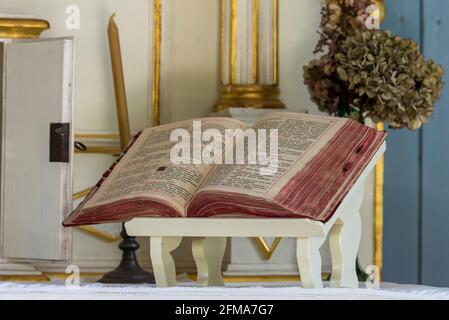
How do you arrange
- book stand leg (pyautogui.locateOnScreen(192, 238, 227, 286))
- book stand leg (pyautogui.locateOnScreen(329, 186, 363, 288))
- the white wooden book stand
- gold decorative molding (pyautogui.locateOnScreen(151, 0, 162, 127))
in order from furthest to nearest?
gold decorative molding (pyautogui.locateOnScreen(151, 0, 162, 127)) → book stand leg (pyautogui.locateOnScreen(192, 238, 227, 286)) → book stand leg (pyautogui.locateOnScreen(329, 186, 363, 288)) → the white wooden book stand

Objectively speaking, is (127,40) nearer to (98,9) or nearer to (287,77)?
(98,9)

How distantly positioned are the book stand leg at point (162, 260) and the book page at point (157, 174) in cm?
9

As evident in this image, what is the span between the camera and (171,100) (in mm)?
3906

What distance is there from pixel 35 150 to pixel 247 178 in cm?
133

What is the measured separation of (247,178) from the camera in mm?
2357

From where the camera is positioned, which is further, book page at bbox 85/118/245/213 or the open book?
book page at bbox 85/118/245/213

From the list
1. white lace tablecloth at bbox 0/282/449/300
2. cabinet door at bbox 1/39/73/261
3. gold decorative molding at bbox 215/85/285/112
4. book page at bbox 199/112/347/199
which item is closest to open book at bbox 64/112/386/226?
book page at bbox 199/112/347/199

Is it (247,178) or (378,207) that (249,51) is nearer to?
(378,207)

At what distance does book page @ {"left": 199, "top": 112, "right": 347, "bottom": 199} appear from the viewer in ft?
7.64

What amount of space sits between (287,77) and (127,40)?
0.55 metres

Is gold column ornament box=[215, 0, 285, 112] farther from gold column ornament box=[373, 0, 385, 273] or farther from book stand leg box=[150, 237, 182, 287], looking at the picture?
book stand leg box=[150, 237, 182, 287]

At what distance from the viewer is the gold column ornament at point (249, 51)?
374 centimetres

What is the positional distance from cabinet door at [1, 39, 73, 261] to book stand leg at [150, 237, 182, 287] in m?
1.02

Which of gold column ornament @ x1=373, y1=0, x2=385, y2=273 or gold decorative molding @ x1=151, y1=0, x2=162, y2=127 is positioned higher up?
gold decorative molding @ x1=151, y1=0, x2=162, y2=127
